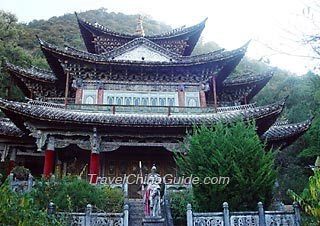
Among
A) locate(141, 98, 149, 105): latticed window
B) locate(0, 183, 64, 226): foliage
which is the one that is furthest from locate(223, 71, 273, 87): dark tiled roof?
locate(0, 183, 64, 226): foliage

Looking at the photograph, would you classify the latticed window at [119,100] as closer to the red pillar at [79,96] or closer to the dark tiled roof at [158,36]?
the red pillar at [79,96]

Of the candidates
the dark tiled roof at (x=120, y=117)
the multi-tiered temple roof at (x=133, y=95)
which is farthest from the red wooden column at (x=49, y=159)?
the dark tiled roof at (x=120, y=117)

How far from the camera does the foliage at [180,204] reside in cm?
1194

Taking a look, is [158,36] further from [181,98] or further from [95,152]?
[95,152]

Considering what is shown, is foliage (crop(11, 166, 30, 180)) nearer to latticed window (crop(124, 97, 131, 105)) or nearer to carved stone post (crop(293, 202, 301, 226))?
latticed window (crop(124, 97, 131, 105))

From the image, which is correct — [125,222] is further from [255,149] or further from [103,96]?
[103,96]

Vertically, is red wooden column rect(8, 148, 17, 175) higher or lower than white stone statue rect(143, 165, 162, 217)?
higher

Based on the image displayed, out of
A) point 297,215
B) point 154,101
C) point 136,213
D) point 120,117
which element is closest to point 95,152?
point 120,117

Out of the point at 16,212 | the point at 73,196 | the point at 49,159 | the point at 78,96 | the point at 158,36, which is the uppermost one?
the point at 158,36

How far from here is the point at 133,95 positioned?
63.9 ft

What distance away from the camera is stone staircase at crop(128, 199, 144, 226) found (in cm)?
1206

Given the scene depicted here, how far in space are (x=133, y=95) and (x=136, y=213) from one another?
7708mm

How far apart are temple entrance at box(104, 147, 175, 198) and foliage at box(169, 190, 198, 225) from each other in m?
5.00

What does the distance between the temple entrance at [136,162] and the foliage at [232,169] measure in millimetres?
6621
